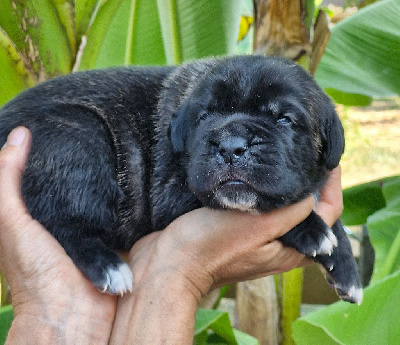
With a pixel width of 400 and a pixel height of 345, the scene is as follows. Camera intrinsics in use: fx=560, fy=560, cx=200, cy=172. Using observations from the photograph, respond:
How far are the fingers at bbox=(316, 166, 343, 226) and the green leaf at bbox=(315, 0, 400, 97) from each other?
127 cm

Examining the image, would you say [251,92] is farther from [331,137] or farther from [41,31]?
[41,31]

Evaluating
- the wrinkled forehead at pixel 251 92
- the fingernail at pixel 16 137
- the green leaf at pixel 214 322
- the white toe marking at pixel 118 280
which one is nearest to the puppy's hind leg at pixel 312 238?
the wrinkled forehead at pixel 251 92

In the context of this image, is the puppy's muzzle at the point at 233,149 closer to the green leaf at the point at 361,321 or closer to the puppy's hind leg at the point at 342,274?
the puppy's hind leg at the point at 342,274

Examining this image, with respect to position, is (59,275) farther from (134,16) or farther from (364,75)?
(364,75)

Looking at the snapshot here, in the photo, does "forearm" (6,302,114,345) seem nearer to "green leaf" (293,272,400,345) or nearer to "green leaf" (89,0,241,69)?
"green leaf" (293,272,400,345)

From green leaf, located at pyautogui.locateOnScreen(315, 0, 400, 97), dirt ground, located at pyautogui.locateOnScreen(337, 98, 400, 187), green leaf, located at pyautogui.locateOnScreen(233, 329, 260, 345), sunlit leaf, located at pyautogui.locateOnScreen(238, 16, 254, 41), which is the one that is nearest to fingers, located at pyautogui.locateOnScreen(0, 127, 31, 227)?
green leaf, located at pyautogui.locateOnScreen(233, 329, 260, 345)

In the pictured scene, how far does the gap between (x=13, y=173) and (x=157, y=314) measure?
82 centimetres

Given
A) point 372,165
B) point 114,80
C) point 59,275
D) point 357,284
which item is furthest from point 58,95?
point 372,165

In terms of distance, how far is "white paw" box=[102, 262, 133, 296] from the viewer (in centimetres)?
215

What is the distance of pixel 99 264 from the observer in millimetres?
2168

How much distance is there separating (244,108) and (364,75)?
1.88m

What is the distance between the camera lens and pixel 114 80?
258cm

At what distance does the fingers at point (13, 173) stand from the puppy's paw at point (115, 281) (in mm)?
426

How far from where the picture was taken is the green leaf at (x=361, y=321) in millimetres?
2434
